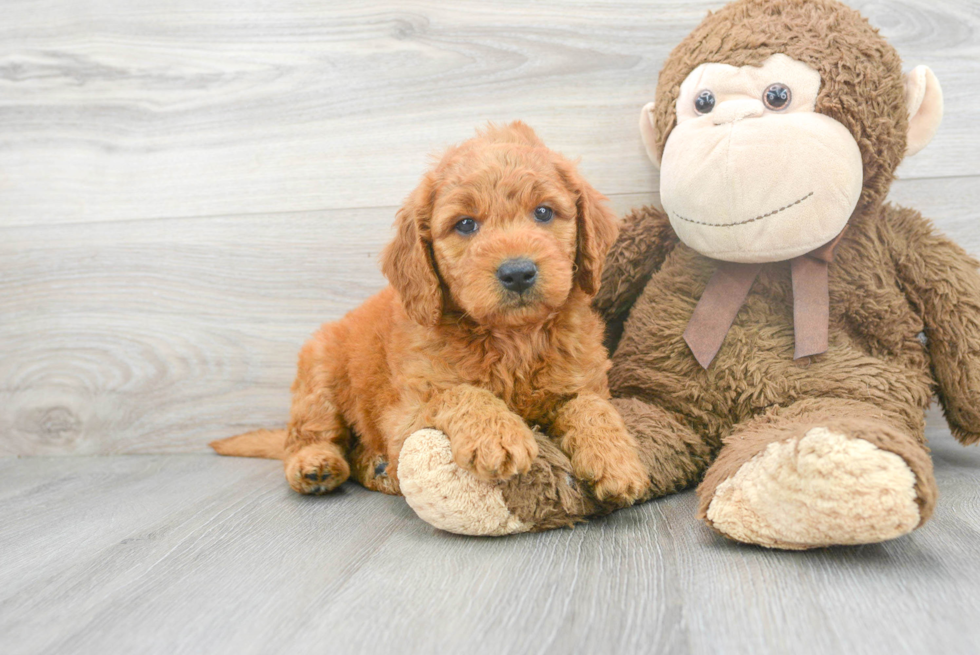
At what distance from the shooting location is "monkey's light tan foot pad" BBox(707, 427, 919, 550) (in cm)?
109

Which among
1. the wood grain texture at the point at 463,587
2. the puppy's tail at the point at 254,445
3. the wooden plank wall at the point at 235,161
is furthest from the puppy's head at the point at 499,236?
the puppy's tail at the point at 254,445

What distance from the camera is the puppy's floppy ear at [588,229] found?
5.02 ft

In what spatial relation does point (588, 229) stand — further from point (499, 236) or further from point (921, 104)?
point (921, 104)

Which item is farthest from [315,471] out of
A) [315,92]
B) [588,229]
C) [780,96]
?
[780,96]

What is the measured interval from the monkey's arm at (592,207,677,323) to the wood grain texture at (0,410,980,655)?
0.57 m

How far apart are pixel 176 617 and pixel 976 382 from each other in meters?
1.73

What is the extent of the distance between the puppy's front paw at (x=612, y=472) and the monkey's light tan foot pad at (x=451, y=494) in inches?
6.3

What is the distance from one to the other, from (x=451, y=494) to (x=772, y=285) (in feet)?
3.06

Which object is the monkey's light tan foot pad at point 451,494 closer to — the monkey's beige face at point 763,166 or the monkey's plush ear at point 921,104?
the monkey's beige face at point 763,166

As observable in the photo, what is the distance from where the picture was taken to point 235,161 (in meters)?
2.21

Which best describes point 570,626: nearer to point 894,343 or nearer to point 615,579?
point 615,579

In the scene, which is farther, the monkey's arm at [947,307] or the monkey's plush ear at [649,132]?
the monkey's plush ear at [649,132]

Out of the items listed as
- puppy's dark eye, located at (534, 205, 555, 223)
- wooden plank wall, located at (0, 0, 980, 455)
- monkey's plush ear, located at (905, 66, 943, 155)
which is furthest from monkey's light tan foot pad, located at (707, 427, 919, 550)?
wooden plank wall, located at (0, 0, 980, 455)

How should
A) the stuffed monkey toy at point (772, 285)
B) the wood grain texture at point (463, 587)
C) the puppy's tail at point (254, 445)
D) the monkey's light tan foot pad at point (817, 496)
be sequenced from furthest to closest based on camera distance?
the puppy's tail at point (254, 445) < the stuffed monkey toy at point (772, 285) < the monkey's light tan foot pad at point (817, 496) < the wood grain texture at point (463, 587)
